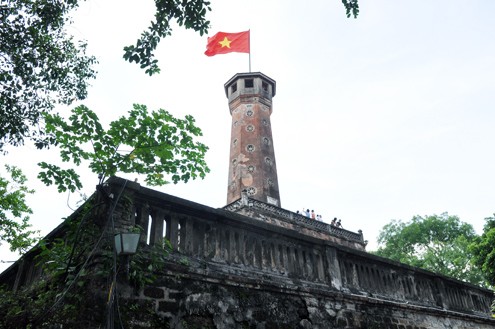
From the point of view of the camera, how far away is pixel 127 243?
3.45 metres

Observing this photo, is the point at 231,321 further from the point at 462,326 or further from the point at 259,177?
the point at 259,177

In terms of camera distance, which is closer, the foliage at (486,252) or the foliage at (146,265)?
the foliage at (146,265)

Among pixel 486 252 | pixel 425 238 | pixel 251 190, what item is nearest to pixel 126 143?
pixel 486 252

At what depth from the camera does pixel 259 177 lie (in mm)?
24891

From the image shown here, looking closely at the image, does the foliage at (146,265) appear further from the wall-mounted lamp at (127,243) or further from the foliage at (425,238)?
the foliage at (425,238)

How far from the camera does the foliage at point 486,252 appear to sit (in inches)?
544

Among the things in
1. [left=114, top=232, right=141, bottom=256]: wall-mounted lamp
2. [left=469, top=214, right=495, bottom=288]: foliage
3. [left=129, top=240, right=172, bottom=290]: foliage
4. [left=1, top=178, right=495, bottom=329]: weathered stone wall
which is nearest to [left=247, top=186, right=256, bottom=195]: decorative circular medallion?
[left=469, top=214, right=495, bottom=288]: foliage

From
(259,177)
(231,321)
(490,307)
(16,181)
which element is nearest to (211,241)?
(231,321)

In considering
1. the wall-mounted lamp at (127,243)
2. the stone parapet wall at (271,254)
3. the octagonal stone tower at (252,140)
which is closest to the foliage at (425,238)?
the octagonal stone tower at (252,140)

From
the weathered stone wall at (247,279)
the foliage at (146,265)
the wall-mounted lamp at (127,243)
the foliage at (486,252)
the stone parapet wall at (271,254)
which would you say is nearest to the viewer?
the wall-mounted lamp at (127,243)

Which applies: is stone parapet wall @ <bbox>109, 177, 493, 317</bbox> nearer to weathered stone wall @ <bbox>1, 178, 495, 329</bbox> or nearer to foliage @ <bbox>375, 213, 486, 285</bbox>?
weathered stone wall @ <bbox>1, 178, 495, 329</bbox>

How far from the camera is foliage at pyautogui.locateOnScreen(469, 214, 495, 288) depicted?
1382cm

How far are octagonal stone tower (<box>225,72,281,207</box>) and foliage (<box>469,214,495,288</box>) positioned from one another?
12.0 meters

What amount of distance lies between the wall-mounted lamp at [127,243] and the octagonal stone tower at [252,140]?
20.6 metres
